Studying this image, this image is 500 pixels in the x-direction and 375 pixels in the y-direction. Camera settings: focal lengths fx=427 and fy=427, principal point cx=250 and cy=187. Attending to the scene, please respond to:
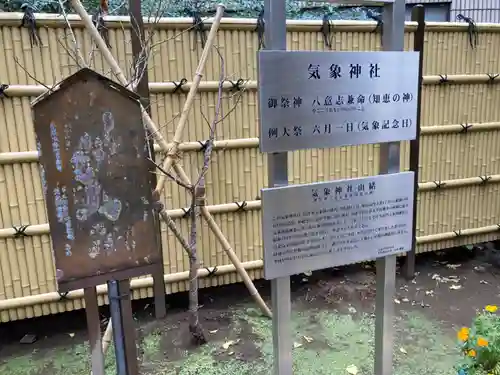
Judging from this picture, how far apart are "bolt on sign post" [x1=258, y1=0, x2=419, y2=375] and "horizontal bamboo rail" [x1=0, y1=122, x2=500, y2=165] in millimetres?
1505

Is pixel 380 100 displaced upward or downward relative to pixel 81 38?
downward

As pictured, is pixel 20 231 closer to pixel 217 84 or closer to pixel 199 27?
pixel 217 84

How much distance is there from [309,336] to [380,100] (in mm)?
2295

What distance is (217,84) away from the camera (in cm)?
384

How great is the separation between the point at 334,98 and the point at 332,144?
0.82 feet

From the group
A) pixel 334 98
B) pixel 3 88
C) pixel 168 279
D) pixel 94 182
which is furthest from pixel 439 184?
pixel 3 88

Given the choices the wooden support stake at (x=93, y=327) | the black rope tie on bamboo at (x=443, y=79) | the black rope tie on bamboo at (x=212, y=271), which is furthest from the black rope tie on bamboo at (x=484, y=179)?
the wooden support stake at (x=93, y=327)

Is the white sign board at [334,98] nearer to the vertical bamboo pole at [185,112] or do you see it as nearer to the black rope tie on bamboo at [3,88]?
the vertical bamboo pole at [185,112]

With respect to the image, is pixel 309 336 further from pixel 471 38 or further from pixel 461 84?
pixel 471 38

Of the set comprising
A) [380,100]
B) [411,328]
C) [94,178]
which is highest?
[380,100]

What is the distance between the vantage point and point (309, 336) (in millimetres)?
3820

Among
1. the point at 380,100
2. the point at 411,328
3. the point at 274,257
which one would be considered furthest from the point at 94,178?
the point at 411,328

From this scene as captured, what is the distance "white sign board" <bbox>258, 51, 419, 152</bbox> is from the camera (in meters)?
2.17

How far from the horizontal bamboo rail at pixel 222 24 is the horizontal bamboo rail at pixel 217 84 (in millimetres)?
468
